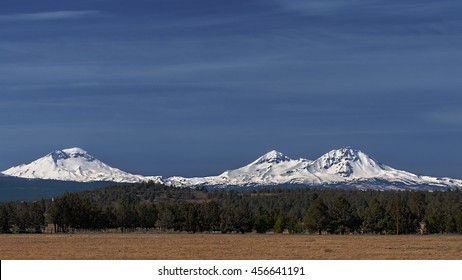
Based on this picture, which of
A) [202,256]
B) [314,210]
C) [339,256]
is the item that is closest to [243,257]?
[202,256]

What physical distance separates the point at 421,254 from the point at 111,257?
3074 cm

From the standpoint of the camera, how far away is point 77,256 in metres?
80.4

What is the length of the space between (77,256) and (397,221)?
421ft

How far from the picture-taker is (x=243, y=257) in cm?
7775

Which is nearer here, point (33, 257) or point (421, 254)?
point (33, 257)
